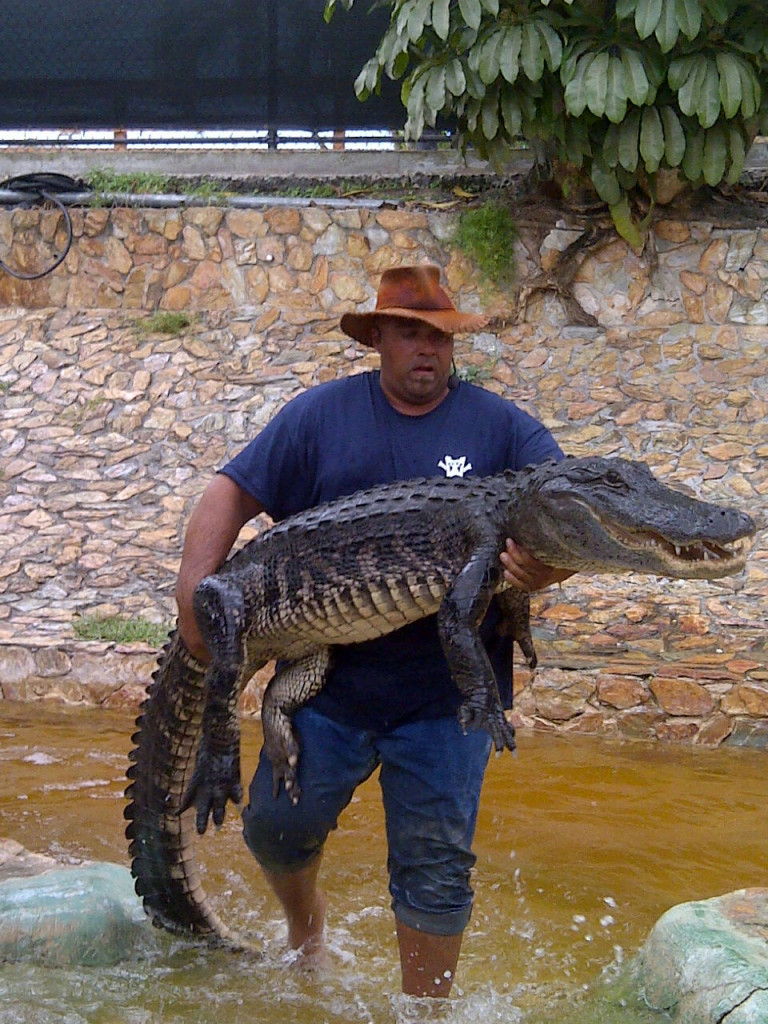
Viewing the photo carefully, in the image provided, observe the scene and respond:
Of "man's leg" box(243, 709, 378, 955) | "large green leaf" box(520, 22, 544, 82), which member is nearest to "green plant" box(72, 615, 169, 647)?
"man's leg" box(243, 709, 378, 955)

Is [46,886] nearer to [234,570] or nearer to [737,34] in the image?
[234,570]

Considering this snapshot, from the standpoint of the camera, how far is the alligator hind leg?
9.25 feet

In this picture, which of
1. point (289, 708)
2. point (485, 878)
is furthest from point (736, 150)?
point (289, 708)

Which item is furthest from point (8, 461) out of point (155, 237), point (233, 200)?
point (233, 200)

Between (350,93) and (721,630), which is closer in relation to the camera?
(721,630)

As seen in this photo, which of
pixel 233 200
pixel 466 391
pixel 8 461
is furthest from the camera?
pixel 233 200

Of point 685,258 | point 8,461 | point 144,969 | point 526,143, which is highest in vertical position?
point 526,143

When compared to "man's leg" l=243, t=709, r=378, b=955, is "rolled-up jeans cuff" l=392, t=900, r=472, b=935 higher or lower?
lower

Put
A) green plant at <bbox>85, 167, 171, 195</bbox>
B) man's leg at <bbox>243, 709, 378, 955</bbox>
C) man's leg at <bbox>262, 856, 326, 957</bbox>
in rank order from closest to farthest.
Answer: man's leg at <bbox>243, 709, 378, 955</bbox> → man's leg at <bbox>262, 856, 326, 957</bbox> → green plant at <bbox>85, 167, 171, 195</bbox>

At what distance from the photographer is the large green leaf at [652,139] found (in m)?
6.49

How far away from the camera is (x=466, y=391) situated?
2.89 m

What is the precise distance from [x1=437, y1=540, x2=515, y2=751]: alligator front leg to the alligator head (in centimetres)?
21

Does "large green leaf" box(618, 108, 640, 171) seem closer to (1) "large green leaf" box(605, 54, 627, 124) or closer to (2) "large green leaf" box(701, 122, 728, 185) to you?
(1) "large green leaf" box(605, 54, 627, 124)

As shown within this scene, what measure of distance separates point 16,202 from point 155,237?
3.47 ft
